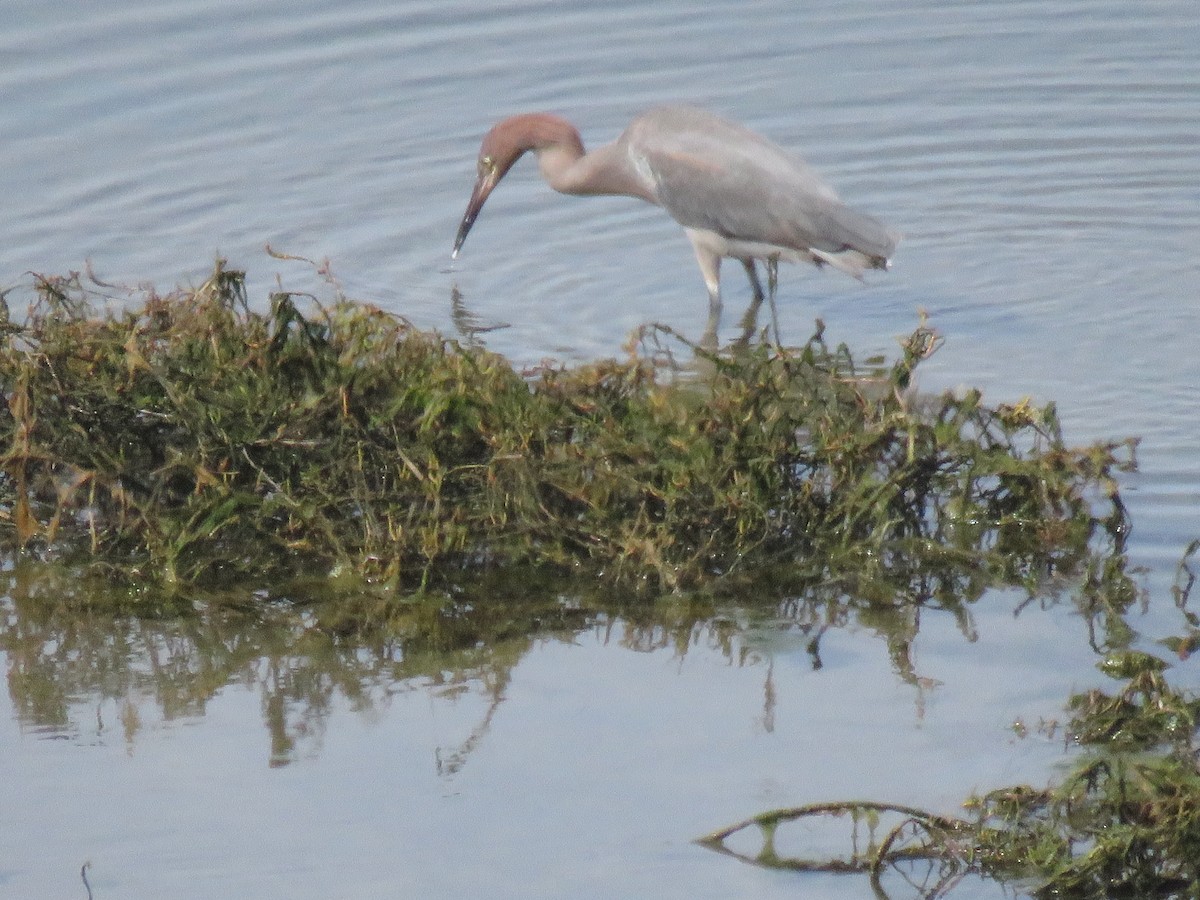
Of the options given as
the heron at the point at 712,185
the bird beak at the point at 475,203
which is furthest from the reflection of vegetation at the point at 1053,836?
the bird beak at the point at 475,203

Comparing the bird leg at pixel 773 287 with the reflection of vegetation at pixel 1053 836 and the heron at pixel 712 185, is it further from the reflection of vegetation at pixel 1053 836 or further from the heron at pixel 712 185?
the reflection of vegetation at pixel 1053 836

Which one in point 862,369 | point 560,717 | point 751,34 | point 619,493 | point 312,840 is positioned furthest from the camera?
point 751,34

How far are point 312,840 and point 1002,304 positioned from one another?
15.4 ft

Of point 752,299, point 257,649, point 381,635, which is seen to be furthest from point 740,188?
point 257,649

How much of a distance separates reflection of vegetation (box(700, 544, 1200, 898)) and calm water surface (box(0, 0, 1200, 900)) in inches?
3.9

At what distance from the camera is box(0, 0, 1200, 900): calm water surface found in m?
4.01

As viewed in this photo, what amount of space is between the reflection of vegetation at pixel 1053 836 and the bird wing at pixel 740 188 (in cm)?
425

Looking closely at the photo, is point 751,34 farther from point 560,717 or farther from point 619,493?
point 560,717

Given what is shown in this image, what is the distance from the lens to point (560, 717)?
173 inches

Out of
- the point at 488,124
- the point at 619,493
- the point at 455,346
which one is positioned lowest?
the point at 619,493

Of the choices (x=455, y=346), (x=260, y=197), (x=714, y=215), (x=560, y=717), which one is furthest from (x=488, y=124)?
(x=560, y=717)

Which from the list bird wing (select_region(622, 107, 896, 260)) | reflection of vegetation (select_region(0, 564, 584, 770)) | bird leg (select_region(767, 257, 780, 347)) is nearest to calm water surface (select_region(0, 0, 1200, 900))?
reflection of vegetation (select_region(0, 564, 584, 770))

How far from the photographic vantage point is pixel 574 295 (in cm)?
805

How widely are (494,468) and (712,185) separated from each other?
12.0 ft
